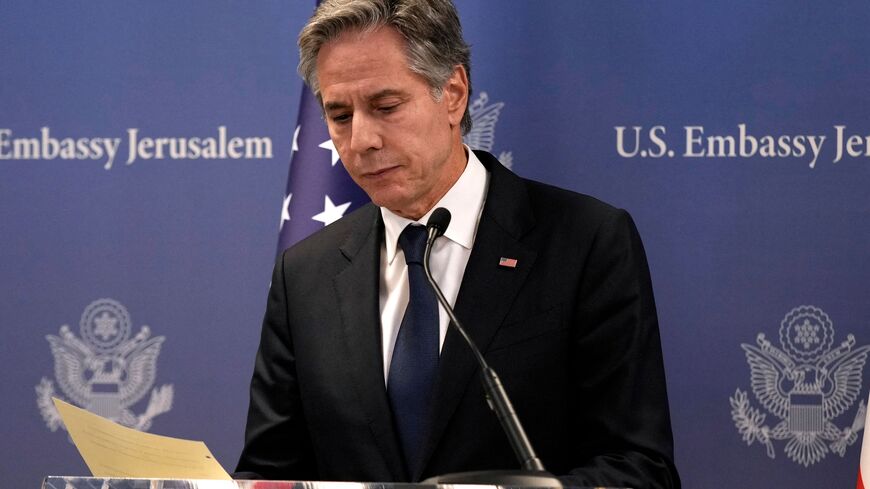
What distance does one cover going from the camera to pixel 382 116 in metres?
1.89

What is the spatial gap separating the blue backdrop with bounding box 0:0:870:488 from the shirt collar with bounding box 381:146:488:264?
779 mm

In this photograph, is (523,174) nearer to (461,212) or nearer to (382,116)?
(461,212)

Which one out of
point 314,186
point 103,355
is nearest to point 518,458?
point 314,186

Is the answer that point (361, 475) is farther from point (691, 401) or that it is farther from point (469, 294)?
point (691, 401)

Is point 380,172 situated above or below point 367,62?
below

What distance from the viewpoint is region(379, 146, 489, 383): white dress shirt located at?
1950 millimetres

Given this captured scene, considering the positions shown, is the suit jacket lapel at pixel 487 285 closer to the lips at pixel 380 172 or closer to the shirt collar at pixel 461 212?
the shirt collar at pixel 461 212

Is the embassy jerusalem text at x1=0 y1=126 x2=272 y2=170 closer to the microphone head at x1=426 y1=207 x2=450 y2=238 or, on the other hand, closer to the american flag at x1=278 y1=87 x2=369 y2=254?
the american flag at x1=278 y1=87 x2=369 y2=254

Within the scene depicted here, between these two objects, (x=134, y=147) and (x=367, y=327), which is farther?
(x=134, y=147)

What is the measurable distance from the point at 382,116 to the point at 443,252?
0.29m

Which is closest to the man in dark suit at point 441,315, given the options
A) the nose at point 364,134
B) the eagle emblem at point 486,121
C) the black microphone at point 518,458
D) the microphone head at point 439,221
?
the nose at point 364,134

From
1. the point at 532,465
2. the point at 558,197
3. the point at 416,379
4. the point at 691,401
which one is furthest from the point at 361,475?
the point at 691,401

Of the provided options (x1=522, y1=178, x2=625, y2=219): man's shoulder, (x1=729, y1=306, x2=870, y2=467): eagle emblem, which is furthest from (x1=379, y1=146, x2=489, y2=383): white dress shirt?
(x1=729, y1=306, x2=870, y2=467): eagle emblem

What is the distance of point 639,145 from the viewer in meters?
2.77
